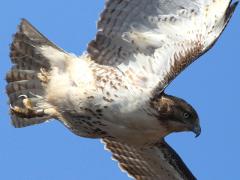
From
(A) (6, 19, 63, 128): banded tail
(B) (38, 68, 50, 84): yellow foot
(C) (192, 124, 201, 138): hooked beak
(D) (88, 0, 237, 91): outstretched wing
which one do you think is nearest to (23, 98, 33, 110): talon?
(A) (6, 19, 63, 128): banded tail

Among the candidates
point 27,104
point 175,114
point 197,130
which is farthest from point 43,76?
point 197,130

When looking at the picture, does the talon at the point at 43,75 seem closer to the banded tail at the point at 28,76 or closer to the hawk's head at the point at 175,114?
the banded tail at the point at 28,76

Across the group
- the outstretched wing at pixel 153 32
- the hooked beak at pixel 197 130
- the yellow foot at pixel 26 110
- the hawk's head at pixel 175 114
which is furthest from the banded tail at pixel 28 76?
the hooked beak at pixel 197 130

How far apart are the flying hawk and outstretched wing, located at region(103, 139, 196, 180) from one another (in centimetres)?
84

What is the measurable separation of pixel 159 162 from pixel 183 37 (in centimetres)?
233

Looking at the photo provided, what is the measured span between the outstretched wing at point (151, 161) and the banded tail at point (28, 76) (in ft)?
4.91

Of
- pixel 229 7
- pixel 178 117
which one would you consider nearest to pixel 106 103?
pixel 178 117

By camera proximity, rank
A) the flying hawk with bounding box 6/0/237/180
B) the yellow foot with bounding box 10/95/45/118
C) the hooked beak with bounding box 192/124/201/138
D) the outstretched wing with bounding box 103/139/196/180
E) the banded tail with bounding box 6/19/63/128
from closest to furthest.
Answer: the flying hawk with bounding box 6/0/237/180 → the hooked beak with bounding box 192/124/201/138 → the banded tail with bounding box 6/19/63/128 → the yellow foot with bounding box 10/95/45/118 → the outstretched wing with bounding box 103/139/196/180

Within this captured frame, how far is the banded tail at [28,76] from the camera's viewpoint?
1174cm

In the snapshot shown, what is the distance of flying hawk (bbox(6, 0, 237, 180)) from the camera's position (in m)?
11.1

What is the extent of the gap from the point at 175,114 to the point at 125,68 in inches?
34.8

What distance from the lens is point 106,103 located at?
11117 mm

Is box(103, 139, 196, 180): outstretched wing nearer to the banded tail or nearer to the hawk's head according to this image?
the hawk's head

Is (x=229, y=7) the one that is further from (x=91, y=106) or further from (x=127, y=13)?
(x=91, y=106)
